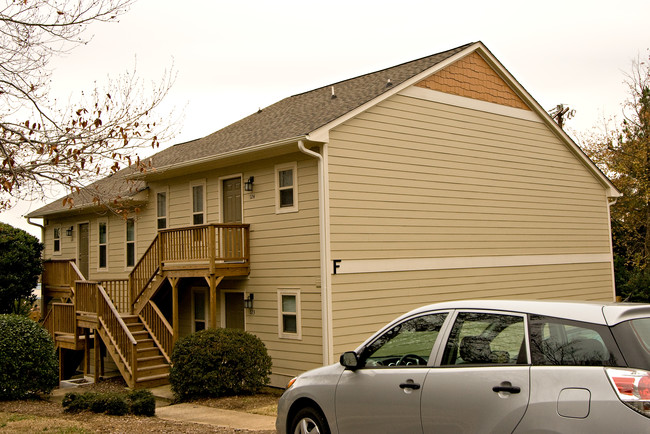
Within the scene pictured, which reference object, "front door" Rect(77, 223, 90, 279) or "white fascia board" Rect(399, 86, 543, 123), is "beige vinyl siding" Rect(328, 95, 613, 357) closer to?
"white fascia board" Rect(399, 86, 543, 123)

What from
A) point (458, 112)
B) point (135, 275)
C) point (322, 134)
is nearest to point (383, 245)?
point (322, 134)

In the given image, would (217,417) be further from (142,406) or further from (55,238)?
(55,238)

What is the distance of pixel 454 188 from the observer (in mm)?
17500

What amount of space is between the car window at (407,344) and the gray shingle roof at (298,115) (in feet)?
27.8

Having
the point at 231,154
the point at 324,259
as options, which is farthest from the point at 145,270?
the point at 324,259

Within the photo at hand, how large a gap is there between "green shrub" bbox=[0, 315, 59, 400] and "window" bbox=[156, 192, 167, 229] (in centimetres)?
628

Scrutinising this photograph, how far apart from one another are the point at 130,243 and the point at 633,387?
1954 centimetres

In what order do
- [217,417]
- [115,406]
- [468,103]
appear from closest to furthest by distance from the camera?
[115,406] → [217,417] → [468,103]

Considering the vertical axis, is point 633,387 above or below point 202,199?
below

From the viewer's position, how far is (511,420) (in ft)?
15.3

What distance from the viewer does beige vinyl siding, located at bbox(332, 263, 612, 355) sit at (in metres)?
14.5

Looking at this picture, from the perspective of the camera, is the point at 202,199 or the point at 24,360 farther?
the point at 202,199

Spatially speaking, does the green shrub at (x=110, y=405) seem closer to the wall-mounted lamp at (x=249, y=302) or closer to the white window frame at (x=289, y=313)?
the white window frame at (x=289, y=313)

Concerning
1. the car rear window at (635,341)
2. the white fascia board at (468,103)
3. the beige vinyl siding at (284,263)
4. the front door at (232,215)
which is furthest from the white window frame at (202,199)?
the car rear window at (635,341)
